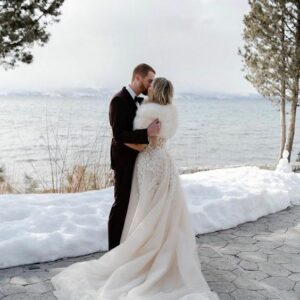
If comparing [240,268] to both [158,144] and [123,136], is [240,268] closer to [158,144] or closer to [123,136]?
[158,144]

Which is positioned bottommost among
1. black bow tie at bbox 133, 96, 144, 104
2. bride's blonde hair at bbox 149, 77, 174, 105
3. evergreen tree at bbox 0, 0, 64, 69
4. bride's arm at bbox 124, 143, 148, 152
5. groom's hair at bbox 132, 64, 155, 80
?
bride's arm at bbox 124, 143, 148, 152

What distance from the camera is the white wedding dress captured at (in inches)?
117

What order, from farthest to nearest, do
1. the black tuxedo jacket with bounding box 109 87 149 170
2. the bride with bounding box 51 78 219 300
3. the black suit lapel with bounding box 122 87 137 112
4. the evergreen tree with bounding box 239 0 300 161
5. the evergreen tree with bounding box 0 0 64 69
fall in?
the evergreen tree with bounding box 239 0 300 161, the evergreen tree with bounding box 0 0 64 69, the black suit lapel with bounding box 122 87 137 112, the black tuxedo jacket with bounding box 109 87 149 170, the bride with bounding box 51 78 219 300

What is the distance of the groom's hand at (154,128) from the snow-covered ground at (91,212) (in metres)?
1.48

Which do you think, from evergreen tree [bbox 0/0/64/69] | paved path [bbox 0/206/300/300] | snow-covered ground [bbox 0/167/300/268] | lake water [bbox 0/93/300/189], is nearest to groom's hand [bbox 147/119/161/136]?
paved path [bbox 0/206/300/300]

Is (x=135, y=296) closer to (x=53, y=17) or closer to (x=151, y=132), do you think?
(x=151, y=132)

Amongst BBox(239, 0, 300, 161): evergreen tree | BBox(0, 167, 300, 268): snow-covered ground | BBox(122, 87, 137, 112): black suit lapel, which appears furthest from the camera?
BBox(239, 0, 300, 161): evergreen tree

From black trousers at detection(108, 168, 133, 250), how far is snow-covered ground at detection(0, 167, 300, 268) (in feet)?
2.16

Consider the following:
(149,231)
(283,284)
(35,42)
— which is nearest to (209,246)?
(283,284)

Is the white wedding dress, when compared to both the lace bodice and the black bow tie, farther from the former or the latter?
the black bow tie

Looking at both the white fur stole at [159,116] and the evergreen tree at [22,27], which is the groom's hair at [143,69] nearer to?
the white fur stole at [159,116]

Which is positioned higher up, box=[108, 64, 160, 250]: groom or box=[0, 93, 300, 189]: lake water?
box=[108, 64, 160, 250]: groom

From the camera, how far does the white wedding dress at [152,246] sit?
9.73 ft

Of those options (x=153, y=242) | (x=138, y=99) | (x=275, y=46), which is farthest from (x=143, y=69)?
(x=275, y=46)
